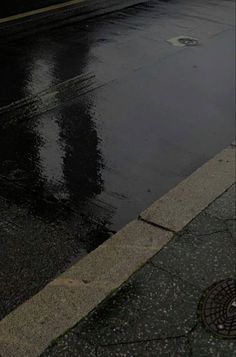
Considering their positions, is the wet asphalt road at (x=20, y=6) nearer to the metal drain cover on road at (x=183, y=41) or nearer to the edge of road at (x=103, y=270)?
the metal drain cover on road at (x=183, y=41)

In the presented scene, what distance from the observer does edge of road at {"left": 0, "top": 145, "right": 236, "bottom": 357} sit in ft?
11.2

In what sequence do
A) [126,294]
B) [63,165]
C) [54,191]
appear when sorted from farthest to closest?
1. [63,165]
2. [54,191]
3. [126,294]

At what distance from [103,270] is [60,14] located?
784cm

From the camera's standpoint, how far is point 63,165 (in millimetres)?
5535

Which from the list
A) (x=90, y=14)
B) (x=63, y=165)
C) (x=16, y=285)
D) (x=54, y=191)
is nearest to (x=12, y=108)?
(x=63, y=165)

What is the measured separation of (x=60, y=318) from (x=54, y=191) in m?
1.75

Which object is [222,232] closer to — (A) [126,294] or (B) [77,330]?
(A) [126,294]

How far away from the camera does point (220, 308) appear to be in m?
3.68

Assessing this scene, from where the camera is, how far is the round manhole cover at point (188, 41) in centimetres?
946

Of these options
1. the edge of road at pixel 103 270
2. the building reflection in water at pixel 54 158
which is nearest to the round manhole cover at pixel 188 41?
the building reflection in water at pixel 54 158

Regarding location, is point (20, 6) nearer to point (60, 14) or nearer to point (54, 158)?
point (60, 14)

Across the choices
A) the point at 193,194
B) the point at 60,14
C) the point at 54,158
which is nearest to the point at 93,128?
the point at 54,158

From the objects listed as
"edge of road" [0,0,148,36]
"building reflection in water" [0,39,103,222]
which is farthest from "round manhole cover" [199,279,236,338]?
"edge of road" [0,0,148,36]

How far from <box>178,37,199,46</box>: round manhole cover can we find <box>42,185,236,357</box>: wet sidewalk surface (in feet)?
18.7
